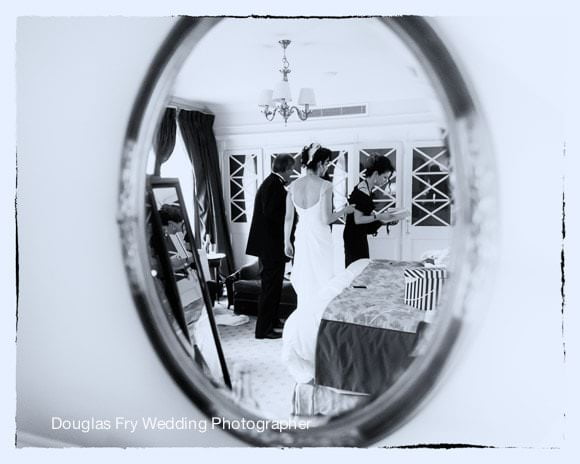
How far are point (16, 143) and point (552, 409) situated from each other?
1458 millimetres

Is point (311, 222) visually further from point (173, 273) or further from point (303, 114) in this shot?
point (173, 273)

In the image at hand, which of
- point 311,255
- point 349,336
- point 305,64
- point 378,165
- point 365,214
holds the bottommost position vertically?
point 349,336

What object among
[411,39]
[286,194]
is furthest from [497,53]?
[286,194]

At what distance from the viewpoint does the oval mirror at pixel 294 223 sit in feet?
3.69

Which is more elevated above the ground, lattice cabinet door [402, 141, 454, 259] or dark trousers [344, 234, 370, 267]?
lattice cabinet door [402, 141, 454, 259]

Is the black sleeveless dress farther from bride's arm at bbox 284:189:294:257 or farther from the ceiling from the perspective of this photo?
the ceiling

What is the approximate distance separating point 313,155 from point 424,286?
0.45 metres

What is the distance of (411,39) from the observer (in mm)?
1036

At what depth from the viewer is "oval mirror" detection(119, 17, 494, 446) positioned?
112cm

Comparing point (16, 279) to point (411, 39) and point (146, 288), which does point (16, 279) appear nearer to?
point (146, 288)

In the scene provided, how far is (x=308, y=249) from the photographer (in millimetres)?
1322

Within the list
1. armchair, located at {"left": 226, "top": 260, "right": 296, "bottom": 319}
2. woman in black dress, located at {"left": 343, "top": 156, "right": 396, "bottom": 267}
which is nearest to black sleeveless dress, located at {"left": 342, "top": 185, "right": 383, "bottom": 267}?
woman in black dress, located at {"left": 343, "top": 156, "right": 396, "bottom": 267}

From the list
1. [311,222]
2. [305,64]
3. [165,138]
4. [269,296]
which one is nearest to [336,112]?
[305,64]

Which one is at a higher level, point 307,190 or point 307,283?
point 307,190
